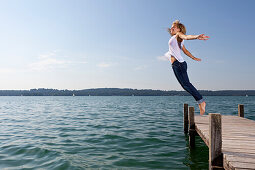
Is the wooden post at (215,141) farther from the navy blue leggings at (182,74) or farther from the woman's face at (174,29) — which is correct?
the woman's face at (174,29)

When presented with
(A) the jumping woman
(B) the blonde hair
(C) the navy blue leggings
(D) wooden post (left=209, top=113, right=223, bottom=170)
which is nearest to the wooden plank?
(D) wooden post (left=209, top=113, right=223, bottom=170)

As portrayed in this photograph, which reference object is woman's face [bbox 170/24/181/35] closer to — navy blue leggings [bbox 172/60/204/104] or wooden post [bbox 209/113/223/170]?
navy blue leggings [bbox 172/60/204/104]

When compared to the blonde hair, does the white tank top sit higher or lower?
lower

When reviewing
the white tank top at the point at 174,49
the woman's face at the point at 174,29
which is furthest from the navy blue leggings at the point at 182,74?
the woman's face at the point at 174,29

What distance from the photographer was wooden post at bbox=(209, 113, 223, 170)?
4.83 m

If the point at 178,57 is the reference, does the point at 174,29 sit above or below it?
Answer: above

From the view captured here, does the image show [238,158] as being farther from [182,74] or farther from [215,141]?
[182,74]

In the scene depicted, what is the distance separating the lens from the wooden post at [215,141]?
4828 mm

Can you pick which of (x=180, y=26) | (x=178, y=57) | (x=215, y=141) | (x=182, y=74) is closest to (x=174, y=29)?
(x=180, y=26)

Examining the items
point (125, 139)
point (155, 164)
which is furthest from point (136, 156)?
point (125, 139)

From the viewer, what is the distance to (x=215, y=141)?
489 centimetres

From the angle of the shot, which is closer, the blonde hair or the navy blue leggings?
the navy blue leggings

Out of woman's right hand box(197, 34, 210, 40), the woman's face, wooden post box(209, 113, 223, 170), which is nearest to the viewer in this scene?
woman's right hand box(197, 34, 210, 40)

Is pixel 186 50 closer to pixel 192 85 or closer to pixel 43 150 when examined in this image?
pixel 192 85
